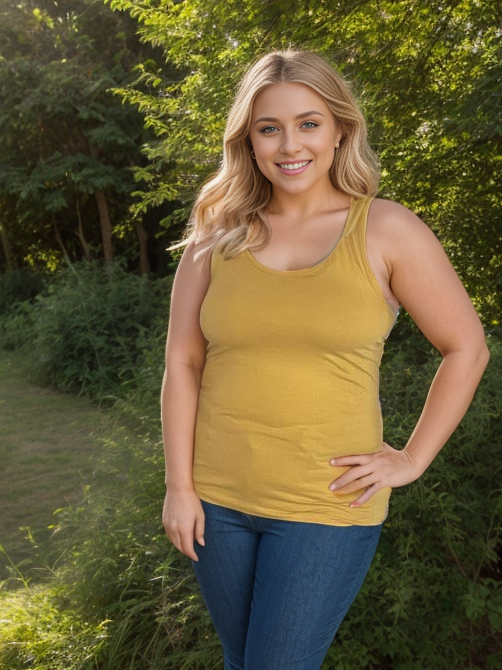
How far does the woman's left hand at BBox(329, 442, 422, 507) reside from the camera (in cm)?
175

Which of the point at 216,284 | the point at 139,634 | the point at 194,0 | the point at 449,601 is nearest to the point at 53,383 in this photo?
the point at 194,0

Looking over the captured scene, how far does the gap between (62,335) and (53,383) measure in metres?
0.61

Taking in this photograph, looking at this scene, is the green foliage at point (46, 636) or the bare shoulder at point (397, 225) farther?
the green foliage at point (46, 636)

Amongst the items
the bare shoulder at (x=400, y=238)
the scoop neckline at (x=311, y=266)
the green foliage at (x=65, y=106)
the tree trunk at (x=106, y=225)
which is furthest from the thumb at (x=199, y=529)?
the tree trunk at (x=106, y=225)

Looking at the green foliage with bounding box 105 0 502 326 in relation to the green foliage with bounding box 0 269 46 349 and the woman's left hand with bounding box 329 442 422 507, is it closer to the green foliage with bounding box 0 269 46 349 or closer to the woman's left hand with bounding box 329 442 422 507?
the woman's left hand with bounding box 329 442 422 507

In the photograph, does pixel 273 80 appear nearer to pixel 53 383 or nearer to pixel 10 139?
pixel 53 383

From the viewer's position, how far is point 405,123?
5.91m

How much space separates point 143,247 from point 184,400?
14062mm

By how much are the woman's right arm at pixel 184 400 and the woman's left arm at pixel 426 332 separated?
0.35m

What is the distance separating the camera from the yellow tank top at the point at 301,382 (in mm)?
1743

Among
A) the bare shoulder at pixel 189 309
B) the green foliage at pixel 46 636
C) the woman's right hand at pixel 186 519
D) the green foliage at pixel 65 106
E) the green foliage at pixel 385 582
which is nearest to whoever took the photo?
the woman's right hand at pixel 186 519

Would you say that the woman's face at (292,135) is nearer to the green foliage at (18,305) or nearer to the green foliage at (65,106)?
the green foliage at (18,305)

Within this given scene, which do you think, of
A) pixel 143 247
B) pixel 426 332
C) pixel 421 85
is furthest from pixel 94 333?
pixel 426 332

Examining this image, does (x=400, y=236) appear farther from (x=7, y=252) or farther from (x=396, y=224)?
(x=7, y=252)
